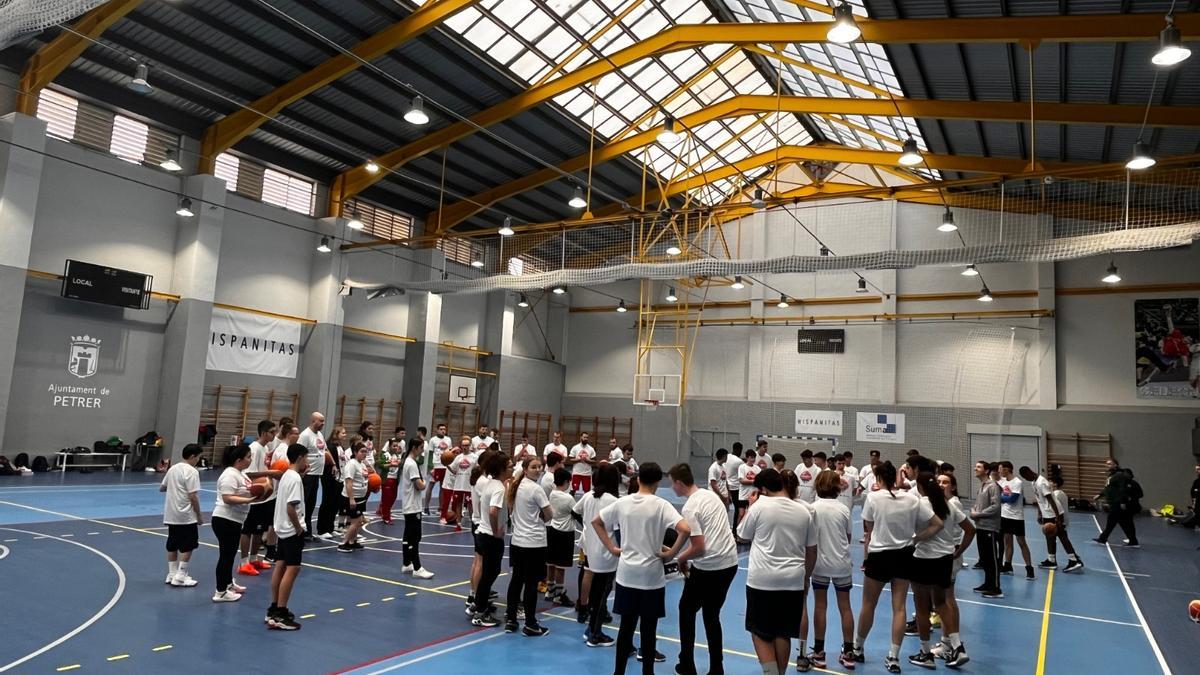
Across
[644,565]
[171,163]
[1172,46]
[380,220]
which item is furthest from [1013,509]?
[380,220]

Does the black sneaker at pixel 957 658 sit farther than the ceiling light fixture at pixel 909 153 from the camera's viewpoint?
No

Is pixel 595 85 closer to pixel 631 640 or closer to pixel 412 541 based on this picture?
pixel 412 541

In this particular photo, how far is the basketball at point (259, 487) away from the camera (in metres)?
7.48

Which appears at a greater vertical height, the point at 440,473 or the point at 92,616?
the point at 440,473

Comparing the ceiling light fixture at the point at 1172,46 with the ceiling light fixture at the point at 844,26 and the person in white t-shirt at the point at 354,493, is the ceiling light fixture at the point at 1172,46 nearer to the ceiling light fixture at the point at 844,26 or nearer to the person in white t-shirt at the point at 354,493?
the ceiling light fixture at the point at 844,26

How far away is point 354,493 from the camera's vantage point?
1070cm

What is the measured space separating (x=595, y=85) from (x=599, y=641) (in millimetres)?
16081

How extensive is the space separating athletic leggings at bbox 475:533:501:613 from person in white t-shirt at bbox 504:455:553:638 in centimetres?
19

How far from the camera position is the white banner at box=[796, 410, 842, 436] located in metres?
27.1

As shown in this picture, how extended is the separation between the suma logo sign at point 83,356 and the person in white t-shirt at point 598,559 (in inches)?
651

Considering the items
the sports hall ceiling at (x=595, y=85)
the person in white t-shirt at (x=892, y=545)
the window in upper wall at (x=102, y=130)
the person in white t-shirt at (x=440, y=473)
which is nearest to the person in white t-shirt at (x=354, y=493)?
the person in white t-shirt at (x=440, y=473)

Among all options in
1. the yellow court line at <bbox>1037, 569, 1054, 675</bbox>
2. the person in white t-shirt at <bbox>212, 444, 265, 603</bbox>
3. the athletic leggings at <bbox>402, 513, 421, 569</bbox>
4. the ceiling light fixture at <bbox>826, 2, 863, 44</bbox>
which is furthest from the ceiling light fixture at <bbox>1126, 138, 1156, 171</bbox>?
the person in white t-shirt at <bbox>212, 444, 265, 603</bbox>

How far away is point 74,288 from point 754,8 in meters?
18.8

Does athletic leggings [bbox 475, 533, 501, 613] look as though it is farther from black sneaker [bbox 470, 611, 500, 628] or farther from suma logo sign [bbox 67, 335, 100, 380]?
suma logo sign [bbox 67, 335, 100, 380]
